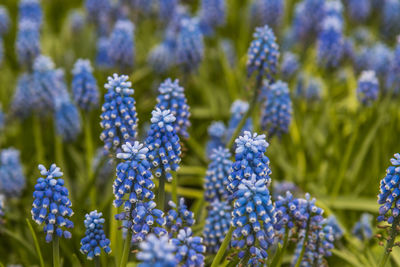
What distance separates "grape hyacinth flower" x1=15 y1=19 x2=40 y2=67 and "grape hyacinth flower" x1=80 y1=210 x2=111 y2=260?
4056 millimetres

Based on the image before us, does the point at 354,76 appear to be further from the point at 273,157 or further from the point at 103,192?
the point at 103,192

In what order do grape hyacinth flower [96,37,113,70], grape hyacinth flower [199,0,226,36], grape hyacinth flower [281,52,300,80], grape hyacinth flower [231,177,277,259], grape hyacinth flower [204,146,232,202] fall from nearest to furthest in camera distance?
1. grape hyacinth flower [231,177,277,259]
2. grape hyacinth flower [204,146,232,202]
3. grape hyacinth flower [281,52,300,80]
4. grape hyacinth flower [199,0,226,36]
5. grape hyacinth flower [96,37,113,70]

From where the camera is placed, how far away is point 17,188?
18.6ft

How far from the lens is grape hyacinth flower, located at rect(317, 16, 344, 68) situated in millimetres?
6824

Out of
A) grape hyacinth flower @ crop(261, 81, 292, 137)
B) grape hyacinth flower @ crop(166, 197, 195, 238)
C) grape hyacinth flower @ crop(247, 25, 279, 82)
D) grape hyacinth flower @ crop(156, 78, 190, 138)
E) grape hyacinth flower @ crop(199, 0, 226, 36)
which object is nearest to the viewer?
grape hyacinth flower @ crop(166, 197, 195, 238)

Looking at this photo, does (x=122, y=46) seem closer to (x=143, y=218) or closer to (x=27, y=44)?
(x=27, y=44)

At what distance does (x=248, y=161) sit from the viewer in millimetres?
2984

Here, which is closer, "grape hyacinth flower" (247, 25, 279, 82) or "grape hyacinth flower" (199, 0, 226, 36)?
"grape hyacinth flower" (247, 25, 279, 82)

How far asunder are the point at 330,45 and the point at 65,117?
12.6ft

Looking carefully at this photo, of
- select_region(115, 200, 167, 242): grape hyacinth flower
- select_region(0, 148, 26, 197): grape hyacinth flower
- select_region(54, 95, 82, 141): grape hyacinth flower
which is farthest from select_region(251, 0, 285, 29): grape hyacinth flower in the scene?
select_region(115, 200, 167, 242): grape hyacinth flower

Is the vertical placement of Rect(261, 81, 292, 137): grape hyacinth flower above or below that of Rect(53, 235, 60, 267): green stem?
above

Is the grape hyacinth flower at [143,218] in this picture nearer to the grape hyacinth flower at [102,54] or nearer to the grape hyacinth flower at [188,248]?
the grape hyacinth flower at [188,248]

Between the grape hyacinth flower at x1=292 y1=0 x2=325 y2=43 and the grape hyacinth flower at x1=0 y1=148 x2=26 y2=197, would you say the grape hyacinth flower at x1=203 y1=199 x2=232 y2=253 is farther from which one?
the grape hyacinth flower at x1=292 y1=0 x2=325 y2=43

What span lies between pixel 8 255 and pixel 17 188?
78 cm
